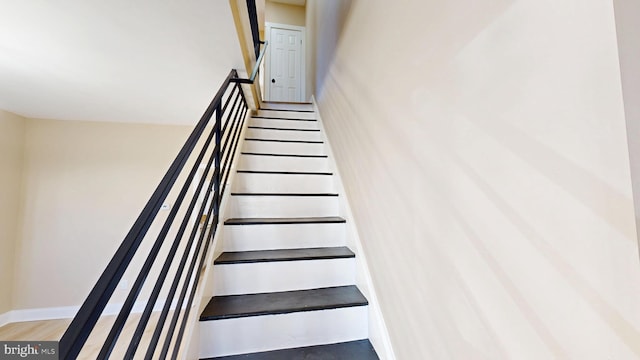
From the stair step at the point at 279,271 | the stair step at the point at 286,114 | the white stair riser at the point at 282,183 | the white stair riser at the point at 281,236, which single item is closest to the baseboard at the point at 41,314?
the white stair riser at the point at 282,183

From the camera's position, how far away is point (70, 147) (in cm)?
328

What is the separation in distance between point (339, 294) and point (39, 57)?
2564 mm

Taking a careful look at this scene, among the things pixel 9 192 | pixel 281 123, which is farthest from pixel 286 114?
pixel 9 192

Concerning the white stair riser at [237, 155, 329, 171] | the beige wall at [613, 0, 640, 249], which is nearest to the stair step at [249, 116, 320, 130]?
the white stair riser at [237, 155, 329, 171]

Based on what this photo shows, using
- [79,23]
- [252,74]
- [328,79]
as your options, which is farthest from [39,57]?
[328,79]

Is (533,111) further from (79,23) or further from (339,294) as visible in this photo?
(79,23)

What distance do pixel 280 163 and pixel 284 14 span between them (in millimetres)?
4337

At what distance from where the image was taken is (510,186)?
1.78ft

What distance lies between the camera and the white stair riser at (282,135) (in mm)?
2890

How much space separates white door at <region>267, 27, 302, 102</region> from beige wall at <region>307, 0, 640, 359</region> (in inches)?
181

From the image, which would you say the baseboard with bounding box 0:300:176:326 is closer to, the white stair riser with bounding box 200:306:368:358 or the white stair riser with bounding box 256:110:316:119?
the white stair riser with bounding box 200:306:368:358

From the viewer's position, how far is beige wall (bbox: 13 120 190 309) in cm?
315

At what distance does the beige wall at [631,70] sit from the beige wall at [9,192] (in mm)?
4644

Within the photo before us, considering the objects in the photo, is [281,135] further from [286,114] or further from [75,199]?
[75,199]
